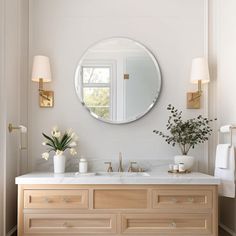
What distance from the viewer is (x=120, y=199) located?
2.43 meters

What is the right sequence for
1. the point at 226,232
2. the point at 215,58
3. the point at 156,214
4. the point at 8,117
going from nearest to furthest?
1. the point at 156,214
2. the point at 8,117
3. the point at 226,232
4. the point at 215,58

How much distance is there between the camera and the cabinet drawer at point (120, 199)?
95.6 inches

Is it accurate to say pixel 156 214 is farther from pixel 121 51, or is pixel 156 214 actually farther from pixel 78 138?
pixel 121 51

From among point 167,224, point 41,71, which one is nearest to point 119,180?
point 167,224

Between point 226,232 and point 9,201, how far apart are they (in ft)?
6.17

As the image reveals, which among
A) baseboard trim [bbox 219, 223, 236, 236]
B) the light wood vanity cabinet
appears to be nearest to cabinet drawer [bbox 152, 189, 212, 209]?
the light wood vanity cabinet

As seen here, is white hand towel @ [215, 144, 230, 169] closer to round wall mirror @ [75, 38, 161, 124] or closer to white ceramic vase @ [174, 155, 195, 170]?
white ceramic vase @ [174, 155, 195, 170]

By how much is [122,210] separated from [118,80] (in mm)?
1211

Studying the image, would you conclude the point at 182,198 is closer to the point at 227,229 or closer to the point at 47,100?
the point at 227,229

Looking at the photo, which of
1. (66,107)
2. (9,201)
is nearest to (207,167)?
(66,107)

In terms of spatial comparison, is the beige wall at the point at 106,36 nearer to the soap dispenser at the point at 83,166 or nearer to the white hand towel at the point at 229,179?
the soap dispenser at the point at 83,166

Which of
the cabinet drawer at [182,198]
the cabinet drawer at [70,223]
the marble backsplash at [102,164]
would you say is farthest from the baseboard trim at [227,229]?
the cabinet drawer at [70,223]

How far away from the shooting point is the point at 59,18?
3064mm

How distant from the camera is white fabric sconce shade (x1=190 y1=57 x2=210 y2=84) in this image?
289 cm
